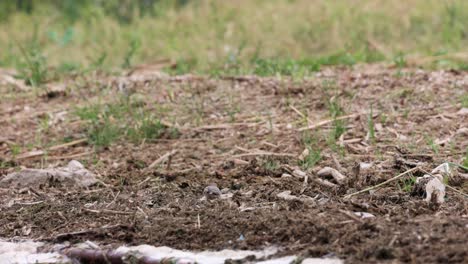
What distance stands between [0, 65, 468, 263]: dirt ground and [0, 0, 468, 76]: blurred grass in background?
48 cm

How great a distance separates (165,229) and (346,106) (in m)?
2.10

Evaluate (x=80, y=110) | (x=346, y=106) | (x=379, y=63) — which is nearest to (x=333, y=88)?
(x=346, y=106)

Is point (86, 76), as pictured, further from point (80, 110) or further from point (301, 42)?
point (301, 42)

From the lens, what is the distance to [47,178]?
13.1ft

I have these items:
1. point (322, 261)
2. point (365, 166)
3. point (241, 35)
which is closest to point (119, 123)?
point (365, 166)

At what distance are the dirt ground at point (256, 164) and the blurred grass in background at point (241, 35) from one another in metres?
0.48

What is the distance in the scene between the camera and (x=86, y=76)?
6227 mm

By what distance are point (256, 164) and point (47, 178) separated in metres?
0.97

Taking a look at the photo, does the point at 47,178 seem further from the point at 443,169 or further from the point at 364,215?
the point at 443,169

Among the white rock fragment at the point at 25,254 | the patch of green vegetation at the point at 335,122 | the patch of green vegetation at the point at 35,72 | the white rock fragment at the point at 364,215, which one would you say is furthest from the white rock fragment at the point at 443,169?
the patch of green vegetation at the point at 35,72

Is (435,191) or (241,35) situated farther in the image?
(241,35)

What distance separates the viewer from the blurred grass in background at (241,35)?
21.0 feet

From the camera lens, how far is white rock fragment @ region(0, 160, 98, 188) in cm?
396

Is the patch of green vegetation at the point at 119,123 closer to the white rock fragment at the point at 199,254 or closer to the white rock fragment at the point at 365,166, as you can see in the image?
the white rock fragment at the point at 365,166
